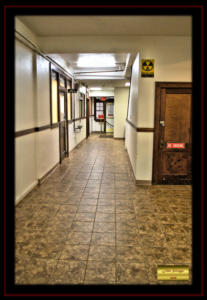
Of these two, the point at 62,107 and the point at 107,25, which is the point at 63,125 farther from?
the point at 107,25

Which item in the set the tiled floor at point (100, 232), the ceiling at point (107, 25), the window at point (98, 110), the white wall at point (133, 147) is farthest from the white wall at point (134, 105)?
the window at point (98, 110)

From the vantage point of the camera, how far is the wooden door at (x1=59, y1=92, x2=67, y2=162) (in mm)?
6912

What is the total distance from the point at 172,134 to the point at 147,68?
131 cm

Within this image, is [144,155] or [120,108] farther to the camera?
[120,108]

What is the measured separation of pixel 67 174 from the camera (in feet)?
18.6

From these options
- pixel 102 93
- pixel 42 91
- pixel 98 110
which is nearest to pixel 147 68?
pixel 42 91

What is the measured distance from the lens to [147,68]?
4594mm

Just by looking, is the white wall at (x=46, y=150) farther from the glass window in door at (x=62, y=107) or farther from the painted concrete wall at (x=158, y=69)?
→ the painted concrete wall at (x=158, y=69)

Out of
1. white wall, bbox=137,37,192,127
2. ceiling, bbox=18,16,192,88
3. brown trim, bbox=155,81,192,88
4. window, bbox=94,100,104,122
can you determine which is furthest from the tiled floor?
window, bbox=94,100,104,122

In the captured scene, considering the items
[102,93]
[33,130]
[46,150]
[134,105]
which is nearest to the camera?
[33,130]

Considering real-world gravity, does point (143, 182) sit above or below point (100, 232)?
above
